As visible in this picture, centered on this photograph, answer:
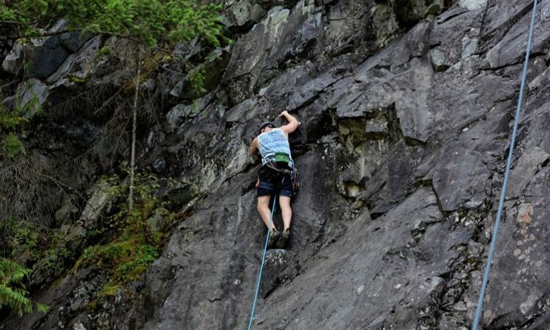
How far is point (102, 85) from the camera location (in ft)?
37.3

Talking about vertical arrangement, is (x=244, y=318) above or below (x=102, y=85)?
below

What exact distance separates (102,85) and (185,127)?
2.08 metres

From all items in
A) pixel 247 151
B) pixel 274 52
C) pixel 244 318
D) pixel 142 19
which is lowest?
pixel 244 318

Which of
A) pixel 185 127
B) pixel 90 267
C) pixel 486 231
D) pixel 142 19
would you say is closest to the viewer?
pixel 486 231

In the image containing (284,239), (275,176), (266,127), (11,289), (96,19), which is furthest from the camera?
(266,127)

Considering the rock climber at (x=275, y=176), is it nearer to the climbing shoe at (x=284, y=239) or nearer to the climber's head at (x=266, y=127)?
the climbing shoe at (x=284, y=239)

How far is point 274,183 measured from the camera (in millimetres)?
7562

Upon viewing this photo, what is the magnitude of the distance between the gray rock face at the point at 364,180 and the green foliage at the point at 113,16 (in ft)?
6.39

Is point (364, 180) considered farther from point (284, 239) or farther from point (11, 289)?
point (11, 289)

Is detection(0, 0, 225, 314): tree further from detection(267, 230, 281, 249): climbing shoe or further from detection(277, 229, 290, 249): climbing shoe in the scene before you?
detection(277, 229, 290, 249): climbing shoe

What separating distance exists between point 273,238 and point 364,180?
132 centimetres

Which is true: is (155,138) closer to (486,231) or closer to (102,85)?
(102,85)

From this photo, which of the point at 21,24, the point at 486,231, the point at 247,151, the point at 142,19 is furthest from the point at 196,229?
the point at 486,231

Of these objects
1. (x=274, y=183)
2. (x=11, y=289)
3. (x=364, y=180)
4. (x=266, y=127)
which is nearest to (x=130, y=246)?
(x=11, y=289)
